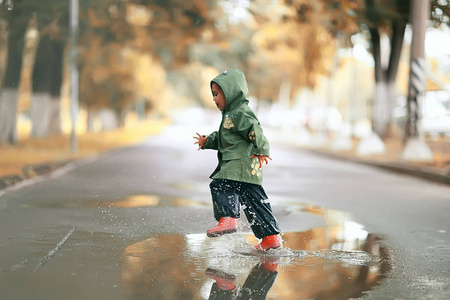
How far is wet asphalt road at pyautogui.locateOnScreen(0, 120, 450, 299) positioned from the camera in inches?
236

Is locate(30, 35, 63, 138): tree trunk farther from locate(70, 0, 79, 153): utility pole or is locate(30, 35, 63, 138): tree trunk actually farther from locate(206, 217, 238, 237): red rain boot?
locate(206, 217, 238, 237): red rain boot

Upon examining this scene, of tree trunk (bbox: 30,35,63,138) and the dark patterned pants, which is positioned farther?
tree trunk (bbox: 30,35,63,138)

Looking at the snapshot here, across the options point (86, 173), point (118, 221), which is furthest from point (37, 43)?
point (118, 221)

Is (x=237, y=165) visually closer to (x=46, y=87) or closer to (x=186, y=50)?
(x=46, y=87)

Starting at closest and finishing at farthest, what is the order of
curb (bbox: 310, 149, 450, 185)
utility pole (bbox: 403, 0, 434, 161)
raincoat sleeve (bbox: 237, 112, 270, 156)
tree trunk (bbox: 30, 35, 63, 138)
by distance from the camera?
1. raincoat sleeve (bbox: 237, 112, 270, 156)
2. curb (bbox: 310, 149, 450, 185)
3. utility pole (bbox: 403, 0, 434, 161)
4. tree trunk (bbox: 30, 35, 63, 138)

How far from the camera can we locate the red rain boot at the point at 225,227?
24.9 ft

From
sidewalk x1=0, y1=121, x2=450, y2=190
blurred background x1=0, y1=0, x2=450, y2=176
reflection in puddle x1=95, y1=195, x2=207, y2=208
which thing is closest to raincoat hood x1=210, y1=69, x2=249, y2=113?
reflection in puddle x1=95, y1=195, x2=207, y2=208

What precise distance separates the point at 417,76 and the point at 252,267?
55.6 ft

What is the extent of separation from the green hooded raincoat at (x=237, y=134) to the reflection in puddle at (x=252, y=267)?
752mm

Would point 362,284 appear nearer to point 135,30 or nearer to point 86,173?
point 86,173

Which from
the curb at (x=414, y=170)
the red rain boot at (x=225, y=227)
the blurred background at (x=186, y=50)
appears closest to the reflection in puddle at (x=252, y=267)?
the red rain boot at (x=225, y=227)

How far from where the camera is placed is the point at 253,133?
7273 mm

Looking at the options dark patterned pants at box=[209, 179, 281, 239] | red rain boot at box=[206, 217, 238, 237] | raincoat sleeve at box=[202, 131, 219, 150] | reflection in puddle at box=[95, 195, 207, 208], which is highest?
raincoat sleeve at box=[202, 131, 219, 150]

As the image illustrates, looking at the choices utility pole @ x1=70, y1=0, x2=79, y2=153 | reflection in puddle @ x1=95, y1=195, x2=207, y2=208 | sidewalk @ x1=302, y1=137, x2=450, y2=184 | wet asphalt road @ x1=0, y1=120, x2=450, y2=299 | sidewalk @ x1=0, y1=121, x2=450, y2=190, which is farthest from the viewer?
utility pole @ x1=70, y1=0, x2=79, y2=153
